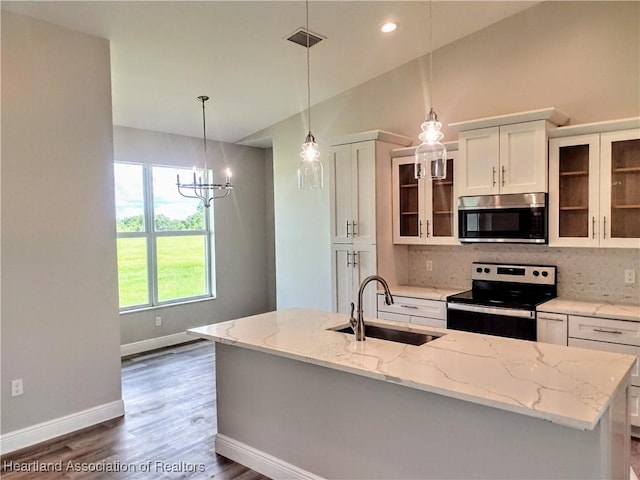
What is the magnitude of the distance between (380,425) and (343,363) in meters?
0.42

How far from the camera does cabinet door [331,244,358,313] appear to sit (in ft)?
14.6

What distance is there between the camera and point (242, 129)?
5.67 m

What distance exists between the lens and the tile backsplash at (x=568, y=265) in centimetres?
344

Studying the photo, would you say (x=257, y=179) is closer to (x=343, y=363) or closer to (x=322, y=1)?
(x=322, y=1)

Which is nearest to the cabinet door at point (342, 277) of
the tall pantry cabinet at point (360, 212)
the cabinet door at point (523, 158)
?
the tall pantry cabinet at point (360, 212)

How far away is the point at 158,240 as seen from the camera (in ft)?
18.0

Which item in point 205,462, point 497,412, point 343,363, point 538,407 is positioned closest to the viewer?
point 538,407

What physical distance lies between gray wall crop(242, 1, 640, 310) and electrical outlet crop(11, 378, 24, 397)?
10.1ft

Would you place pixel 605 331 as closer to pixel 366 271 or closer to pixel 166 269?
pixel 366 271

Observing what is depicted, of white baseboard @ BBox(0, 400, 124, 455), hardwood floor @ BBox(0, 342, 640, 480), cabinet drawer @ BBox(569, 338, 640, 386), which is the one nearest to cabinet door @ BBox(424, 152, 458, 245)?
cabinet drawer @ BBox(569, 338, 640, 386)

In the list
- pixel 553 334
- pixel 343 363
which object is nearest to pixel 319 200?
pixel 553 334

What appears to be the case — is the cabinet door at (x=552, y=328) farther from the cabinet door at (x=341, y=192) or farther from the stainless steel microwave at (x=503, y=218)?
the cabinet door at (x=341, y=192)

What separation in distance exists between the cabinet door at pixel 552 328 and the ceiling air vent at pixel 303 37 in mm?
2823

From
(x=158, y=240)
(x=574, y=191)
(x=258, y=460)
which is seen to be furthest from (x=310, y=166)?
(x=158, y=240)
